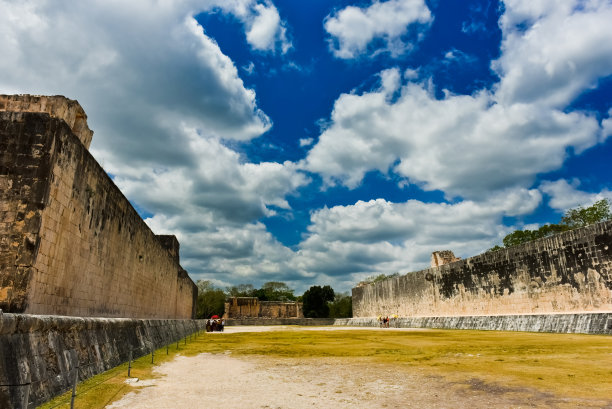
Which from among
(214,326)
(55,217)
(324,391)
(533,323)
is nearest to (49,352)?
(55,217)

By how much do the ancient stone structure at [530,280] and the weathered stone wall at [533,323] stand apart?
2.48ft

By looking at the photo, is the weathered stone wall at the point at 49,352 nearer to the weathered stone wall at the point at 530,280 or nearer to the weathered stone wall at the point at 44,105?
the weathered stone wall at the point at 44,105

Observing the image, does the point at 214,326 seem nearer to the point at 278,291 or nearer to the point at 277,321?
the point at 277,321

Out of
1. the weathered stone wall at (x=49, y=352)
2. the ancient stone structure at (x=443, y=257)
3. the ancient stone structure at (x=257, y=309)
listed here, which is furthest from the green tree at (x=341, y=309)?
the weathered stone wall at (x=49, y=352)

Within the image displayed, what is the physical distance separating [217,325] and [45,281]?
1816 cm

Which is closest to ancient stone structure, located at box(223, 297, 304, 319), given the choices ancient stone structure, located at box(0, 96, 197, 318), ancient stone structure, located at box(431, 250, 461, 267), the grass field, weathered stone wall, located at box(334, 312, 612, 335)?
ancient stone structure, located at box(431, 250, 461, 267)

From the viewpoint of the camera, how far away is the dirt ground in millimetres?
3564

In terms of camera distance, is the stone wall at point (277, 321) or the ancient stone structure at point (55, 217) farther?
the stone wall at point (277, 321)

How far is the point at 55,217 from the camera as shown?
5352 mm

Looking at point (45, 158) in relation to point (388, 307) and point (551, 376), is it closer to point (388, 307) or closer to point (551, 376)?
point (551, 376)

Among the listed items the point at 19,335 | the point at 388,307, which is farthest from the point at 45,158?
the point at 388,307

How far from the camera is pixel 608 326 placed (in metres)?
10.5

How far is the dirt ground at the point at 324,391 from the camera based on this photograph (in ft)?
11.7

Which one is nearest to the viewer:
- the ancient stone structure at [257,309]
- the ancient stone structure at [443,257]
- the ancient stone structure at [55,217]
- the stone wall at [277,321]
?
the ancient stone structure at [55,217]
